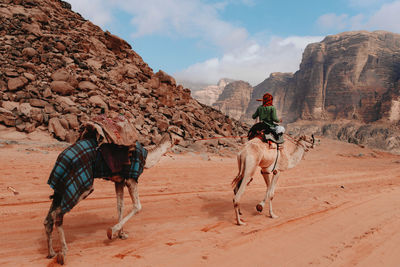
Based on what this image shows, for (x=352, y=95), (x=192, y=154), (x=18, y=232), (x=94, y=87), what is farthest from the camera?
(x=352, y=95)

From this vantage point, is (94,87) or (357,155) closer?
(94,87)

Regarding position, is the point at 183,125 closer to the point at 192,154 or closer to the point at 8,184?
the point at 192,154

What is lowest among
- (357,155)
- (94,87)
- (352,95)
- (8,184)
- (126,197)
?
(357,155)

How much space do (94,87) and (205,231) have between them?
54.8ft

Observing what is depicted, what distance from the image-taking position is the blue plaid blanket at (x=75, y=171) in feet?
12.5

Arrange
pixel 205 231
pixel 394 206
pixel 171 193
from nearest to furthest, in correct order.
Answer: pixel 205 231, pixel 394 206, pixel 171 193

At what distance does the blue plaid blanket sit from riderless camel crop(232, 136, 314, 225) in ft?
10.00

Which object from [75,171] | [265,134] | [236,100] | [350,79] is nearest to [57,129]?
[75,171]

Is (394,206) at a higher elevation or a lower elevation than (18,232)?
lower

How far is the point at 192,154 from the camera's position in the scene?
17.0 m

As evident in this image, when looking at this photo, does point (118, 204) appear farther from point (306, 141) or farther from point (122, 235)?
point (306, 141)

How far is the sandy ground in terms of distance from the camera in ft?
12.8

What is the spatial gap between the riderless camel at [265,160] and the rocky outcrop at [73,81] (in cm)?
637

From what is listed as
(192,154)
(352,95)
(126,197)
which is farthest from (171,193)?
(352,95)
